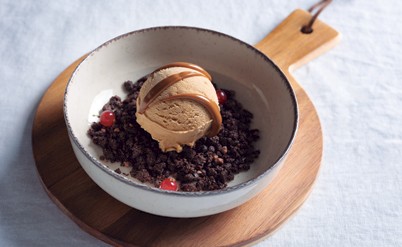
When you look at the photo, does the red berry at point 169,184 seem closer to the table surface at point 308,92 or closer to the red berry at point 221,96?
the table surface at point 308,92

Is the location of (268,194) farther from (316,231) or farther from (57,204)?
(57,204)

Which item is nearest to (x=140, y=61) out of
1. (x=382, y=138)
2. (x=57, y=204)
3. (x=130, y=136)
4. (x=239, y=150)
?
(x=130, y=136)

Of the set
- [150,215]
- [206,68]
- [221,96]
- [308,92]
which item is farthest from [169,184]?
[308,92]

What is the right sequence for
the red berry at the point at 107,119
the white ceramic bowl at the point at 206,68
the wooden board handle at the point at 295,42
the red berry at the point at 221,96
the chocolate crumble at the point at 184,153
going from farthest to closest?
the wooden board handle at the point at 295,42, the red berry at the point at 221,96, the red berry at the point at 107,119, the chocolate crumble at the point at 184,153, the white ceramic bowl at the point at 206,68

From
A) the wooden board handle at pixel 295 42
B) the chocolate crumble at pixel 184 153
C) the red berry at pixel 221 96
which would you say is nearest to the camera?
the chocolate crumble at pixel 184 153

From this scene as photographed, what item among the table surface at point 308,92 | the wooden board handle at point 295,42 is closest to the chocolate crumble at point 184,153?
the table surface at point 308,92

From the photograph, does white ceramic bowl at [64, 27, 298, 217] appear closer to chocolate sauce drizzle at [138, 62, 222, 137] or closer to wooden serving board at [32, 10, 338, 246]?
wooden serving board at [32, 10, 338, 246]

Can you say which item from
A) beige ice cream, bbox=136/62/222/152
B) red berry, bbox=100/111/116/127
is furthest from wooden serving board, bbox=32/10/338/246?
beige ice cream, bbox=136/62/222/152
